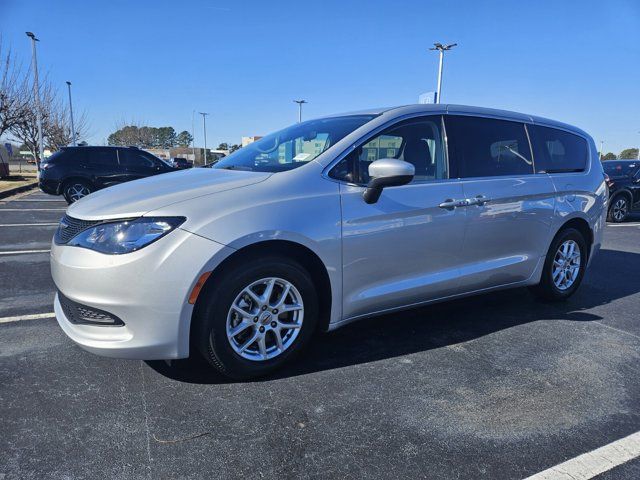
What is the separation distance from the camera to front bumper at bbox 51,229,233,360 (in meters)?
2.40

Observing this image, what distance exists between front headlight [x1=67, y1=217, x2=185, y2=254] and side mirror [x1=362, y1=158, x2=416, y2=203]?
121 cm

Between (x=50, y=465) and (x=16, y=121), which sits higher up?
(x=16, y=121)

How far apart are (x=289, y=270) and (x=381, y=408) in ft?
3.12

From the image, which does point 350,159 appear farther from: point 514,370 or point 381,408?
point 514,370

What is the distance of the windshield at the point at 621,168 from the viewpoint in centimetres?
1161

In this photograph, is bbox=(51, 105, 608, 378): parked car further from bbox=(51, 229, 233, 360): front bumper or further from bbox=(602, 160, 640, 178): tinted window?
bbox=(602, 160, 640, 178): tinted window

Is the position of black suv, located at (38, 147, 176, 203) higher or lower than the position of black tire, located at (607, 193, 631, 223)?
higher

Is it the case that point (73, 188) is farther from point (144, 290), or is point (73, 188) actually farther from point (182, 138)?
point (182, 138)

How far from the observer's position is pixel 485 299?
465cm

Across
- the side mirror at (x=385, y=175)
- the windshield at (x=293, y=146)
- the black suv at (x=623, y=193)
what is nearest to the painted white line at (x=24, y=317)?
the windshield at (x=293, y=146)

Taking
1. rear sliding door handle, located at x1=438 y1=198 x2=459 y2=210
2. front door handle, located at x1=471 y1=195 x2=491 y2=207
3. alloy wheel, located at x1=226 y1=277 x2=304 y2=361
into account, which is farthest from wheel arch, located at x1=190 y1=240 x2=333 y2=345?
front door handle, located at x1=471 y1=195 x2=491 y2=207

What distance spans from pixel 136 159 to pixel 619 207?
12967 millimetres

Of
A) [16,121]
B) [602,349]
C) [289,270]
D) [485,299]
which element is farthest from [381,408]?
[16,121]

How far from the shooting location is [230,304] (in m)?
2.61
